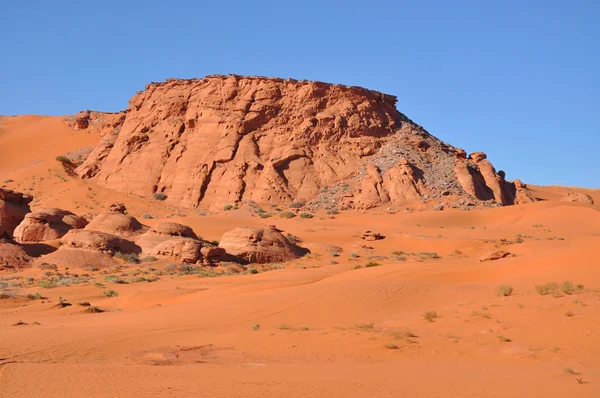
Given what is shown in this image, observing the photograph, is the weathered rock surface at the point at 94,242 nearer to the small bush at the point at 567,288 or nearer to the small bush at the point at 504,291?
the small bush at the point at 504,291

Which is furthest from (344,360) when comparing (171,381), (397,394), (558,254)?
(558,254)

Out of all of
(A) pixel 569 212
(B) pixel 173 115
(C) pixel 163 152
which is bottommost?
(A) pixel 569 212

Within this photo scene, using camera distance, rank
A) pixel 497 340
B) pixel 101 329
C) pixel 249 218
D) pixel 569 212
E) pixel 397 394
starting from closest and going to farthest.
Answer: pixel 397 394, pixel 497 340, pixel 101 329, pixel 249 218, pixel 569 212

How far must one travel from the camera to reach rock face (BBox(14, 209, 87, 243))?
90.3 ft

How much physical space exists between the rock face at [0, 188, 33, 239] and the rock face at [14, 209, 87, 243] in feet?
1.06

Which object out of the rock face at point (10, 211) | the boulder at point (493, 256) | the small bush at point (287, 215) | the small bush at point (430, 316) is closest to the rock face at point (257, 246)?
the rock face at point (10, 211)

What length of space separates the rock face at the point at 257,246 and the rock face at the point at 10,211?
9.58 metres

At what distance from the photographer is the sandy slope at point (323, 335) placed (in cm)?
720

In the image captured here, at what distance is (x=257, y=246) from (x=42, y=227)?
1026 centimetres

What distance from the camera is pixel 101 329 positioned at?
37.8 feet

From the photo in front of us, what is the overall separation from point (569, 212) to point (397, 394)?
37.9 meters

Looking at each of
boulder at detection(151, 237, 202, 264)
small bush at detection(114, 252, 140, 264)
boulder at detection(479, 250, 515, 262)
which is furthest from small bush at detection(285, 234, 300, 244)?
boulder at detection(479, 250, 515, 262)

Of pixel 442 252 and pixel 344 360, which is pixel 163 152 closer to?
pixel 442 252

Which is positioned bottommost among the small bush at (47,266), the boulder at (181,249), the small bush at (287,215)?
the small bush at (47,266)
